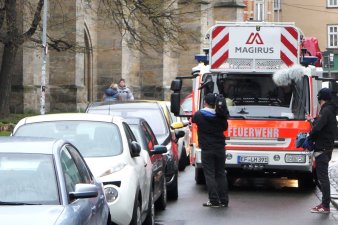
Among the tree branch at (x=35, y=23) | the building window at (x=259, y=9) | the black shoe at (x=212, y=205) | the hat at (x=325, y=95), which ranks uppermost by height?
the building window at (x=259, y=9)

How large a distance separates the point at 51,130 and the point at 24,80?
21944 mm

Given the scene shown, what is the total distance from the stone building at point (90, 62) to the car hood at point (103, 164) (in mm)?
21090

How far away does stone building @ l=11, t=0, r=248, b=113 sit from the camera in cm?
3195

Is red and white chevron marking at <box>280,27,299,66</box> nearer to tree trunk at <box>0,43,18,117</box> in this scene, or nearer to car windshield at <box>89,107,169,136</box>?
car windshield at <box>89,107,169,136</box>

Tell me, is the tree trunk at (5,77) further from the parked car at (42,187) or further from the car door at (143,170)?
the parked car at (42,187)

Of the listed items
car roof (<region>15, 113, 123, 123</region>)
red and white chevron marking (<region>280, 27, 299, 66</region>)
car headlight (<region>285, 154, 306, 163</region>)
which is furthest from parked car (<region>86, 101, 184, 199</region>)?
car roof (<region>15, 113, 123, 123</region>)

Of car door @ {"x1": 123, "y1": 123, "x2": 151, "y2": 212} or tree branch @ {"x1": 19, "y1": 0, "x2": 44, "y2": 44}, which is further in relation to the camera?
tree branch @ {"x1": 19, "y1": 0, "x2": 44, "y2": 44}

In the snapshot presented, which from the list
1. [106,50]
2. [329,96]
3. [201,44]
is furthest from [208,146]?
[201,44]

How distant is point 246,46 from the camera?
15.4 meters

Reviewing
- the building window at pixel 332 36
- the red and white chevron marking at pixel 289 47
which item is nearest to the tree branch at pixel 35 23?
the red and white chevron marking at pixel 289 47

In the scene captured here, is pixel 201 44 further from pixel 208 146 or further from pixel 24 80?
pixel 208 146

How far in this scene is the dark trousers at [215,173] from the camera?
12867 millimetres

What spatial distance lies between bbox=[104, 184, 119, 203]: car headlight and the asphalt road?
269 cm

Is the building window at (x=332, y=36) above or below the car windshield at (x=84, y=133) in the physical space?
above
